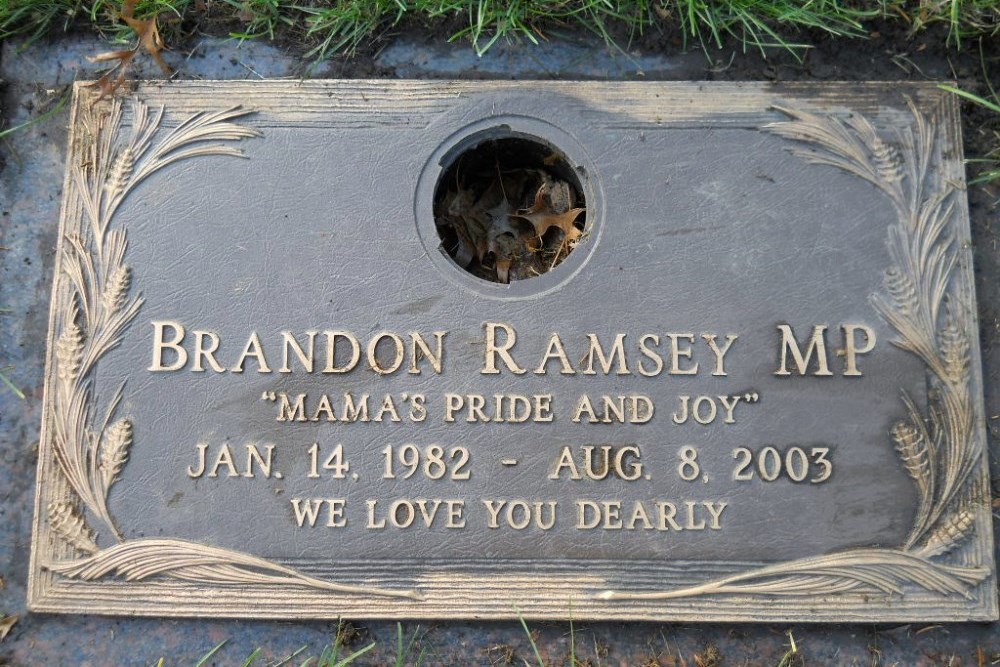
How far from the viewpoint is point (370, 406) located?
2.21 meters

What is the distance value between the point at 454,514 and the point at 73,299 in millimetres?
1403

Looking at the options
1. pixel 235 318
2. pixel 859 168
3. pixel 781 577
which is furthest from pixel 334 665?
pixel 859 168

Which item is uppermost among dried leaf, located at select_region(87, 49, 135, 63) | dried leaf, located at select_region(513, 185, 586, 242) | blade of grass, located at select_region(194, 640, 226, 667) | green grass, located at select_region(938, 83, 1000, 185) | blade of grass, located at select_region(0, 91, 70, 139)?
dried leaf, located at select_region(87, 49, 135, 63)

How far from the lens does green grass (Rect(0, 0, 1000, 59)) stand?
2.41 meters

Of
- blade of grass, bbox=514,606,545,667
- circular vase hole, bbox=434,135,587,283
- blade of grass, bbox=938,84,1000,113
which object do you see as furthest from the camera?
circular vase hole, bbox=434,135,587,283

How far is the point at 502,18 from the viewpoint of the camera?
2434 millimetres

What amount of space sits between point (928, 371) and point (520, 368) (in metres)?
1.29

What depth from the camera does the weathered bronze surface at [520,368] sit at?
2158 millimetres

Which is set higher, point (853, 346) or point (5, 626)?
point (853, 346)

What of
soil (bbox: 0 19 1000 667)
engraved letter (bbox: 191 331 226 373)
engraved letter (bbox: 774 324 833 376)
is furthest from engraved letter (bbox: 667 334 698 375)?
engraved letter (bbox: 191 331 226 373)

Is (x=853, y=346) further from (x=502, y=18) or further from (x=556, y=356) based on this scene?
(x=502, y=18)

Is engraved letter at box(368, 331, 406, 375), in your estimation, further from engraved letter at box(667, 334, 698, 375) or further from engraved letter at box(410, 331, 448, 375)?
engraved letter at box(667, 334, 698, 375)

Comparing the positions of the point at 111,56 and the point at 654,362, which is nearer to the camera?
the point at 654,362

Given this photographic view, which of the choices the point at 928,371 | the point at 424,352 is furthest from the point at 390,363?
the point at 928,371
